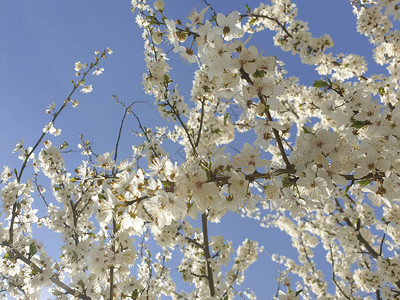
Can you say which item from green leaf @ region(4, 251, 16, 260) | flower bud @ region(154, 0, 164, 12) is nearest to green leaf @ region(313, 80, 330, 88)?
flower bud @ region(154, 0, 164, 12)

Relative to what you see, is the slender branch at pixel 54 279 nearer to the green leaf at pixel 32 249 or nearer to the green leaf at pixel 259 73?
the green leaf at pixel 32 249

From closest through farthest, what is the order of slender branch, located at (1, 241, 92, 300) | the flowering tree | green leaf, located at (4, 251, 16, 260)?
the flowering tree, slender branch, located at (1, 241, 92, 300), green leaf, located at (4, 251, 16, 260)

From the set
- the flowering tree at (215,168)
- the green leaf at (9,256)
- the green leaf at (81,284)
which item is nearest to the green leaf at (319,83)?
the flowering tree at (215,168)

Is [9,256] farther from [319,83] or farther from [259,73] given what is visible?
[319,83]

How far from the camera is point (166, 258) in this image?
5750 millimetres

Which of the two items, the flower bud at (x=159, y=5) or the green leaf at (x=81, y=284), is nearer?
the flower bud at (x=159, y=5)

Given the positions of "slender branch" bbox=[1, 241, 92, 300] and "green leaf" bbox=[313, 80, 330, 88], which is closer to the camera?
"green leaf" bbox=[313, 80, 330, 88]

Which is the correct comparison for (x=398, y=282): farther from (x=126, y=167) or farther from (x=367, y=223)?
(x=126, y=167)

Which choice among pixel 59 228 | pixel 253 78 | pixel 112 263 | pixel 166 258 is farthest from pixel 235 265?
pixel 253 78

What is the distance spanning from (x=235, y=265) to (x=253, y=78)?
18.2ft

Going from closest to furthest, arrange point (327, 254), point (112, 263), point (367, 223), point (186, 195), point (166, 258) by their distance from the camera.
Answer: point (186, 195)
point (112, 263)
point (166, 258)
point (367, 223)
point (327, 254)

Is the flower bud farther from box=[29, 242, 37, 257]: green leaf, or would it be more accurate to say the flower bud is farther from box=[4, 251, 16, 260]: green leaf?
box=[4, 251, 16, 260]: green leaf

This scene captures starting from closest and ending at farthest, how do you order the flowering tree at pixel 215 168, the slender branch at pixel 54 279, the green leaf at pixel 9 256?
the flowering tree at pixel 215 168, the slender branch at pixel 54 279, the green leaf at pixel 9 256

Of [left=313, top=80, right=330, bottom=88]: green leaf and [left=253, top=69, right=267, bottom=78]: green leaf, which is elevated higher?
[left=313, top=80, right=330, bottom=88]: green leaf
